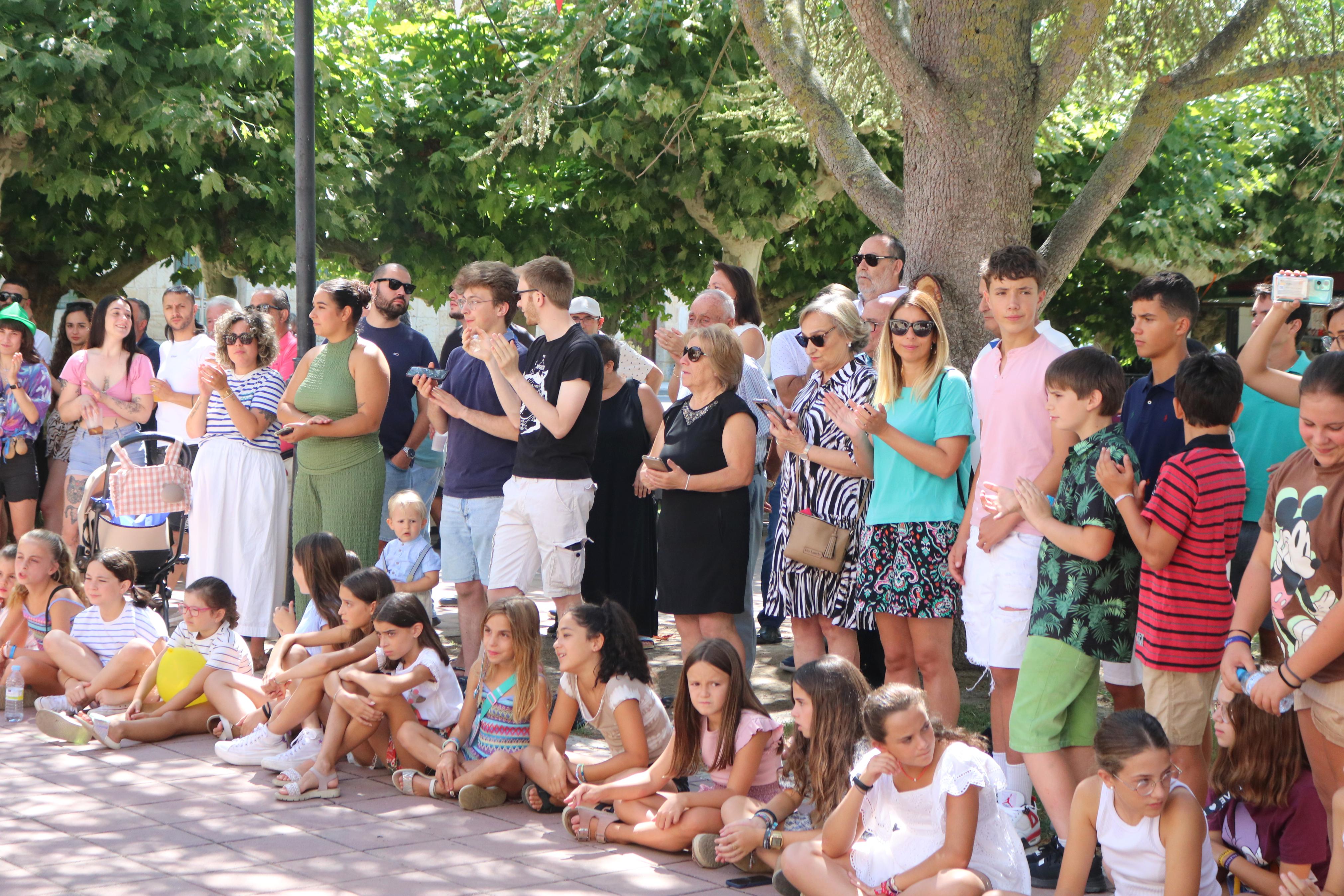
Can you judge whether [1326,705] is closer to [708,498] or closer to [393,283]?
[708,498]

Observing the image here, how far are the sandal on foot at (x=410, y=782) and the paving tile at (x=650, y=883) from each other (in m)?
1.06

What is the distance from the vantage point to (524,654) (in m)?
5.11

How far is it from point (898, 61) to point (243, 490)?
12.3 ft

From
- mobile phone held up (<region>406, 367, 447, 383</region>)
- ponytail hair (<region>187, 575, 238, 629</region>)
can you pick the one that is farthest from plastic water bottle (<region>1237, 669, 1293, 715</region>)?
ponytail hair (<region>187, 575, 238, 629</region>)

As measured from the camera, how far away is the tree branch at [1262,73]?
613cm

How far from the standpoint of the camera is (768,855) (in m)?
4.18

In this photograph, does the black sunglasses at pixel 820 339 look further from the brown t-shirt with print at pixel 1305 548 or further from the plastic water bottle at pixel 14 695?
the plastic water bottle at pixel 14 695

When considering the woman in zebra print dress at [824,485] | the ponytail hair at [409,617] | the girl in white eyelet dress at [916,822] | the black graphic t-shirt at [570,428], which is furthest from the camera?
the black graphic t-shirt at [570,428]

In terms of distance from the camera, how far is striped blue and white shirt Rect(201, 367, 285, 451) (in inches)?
269

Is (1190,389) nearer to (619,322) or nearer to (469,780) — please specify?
(469,780)

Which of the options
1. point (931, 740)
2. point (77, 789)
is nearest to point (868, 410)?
point (931, 740)

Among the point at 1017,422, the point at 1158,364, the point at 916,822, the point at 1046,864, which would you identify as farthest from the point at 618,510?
the point at 916,822

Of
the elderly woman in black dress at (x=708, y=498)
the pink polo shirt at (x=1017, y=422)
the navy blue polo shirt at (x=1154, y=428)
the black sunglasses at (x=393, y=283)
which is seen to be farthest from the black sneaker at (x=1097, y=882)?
the black sunglasses at (x=393, y=283)

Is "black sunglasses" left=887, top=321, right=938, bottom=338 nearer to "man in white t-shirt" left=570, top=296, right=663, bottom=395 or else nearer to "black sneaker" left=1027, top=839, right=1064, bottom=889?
"black sneaker" left=1027, top=839, right=1064, bottom=889
